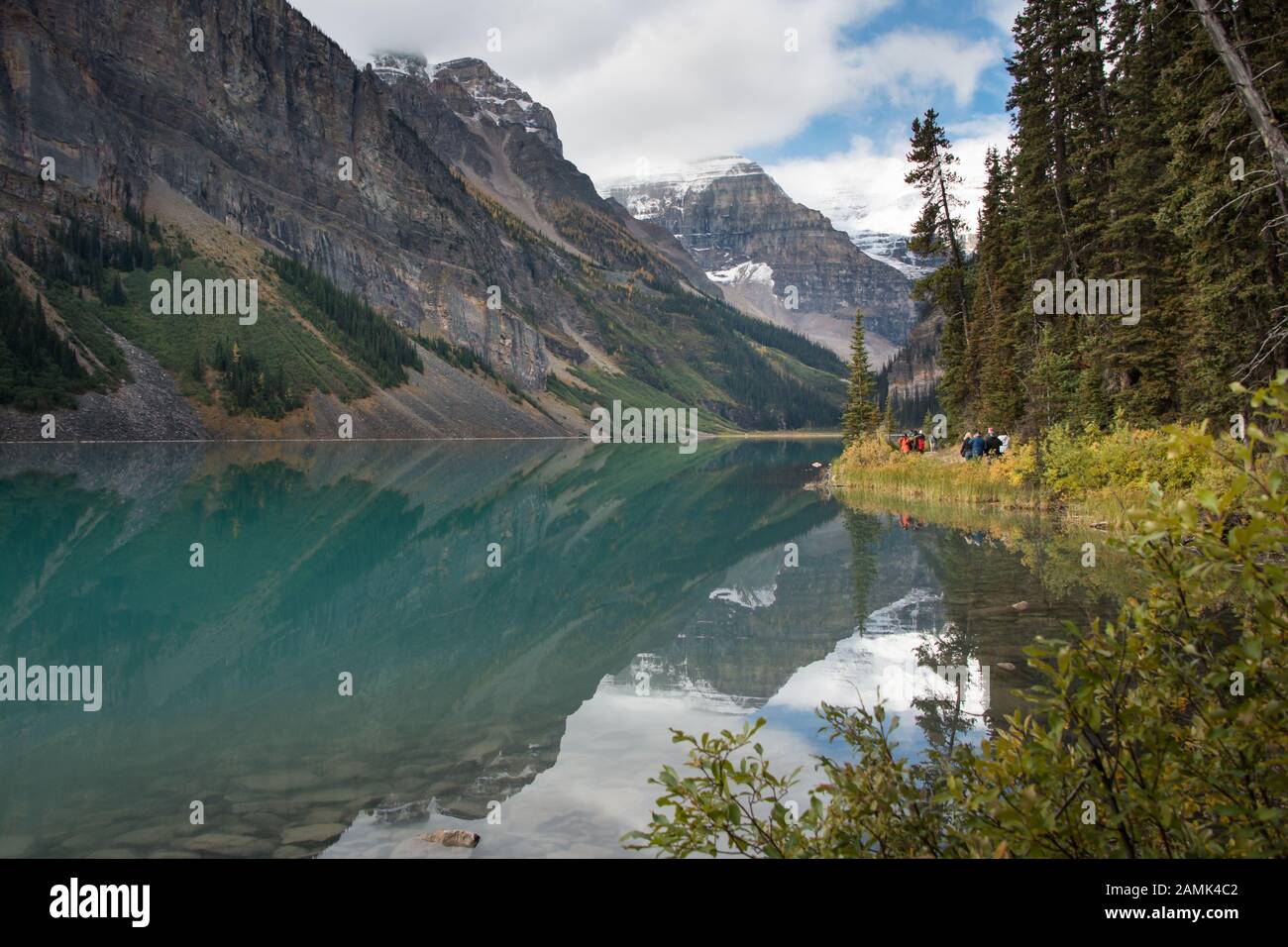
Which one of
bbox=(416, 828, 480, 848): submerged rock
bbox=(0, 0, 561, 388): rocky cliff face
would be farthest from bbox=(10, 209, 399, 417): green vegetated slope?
bbox=(416, 828, 480, 848): submerged rock

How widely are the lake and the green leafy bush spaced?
47cm

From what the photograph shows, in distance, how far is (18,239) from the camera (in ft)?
347

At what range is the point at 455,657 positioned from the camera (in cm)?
1466

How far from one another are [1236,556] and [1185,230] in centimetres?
2230

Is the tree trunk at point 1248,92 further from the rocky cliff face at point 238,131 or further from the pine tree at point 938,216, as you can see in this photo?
the rocky cliff face at point 238,131

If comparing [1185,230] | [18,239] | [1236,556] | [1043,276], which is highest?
[18,239]

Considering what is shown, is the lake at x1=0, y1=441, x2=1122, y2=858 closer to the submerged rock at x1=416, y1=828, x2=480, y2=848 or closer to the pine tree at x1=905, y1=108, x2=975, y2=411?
the submerged rock at x1=416, y1=828, x2=480, y2=848

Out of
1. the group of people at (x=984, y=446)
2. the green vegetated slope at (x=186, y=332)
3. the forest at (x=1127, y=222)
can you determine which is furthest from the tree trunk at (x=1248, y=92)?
the green vegetated slope at (x=186, y=332)

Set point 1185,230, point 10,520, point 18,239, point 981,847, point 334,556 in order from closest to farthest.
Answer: point 981,847, point 1185,230, point 334,556, point 10,520, point 18,239

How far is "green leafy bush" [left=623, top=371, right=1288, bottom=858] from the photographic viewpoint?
10.9 ft

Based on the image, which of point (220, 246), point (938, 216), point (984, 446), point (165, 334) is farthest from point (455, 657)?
point (220, 246)

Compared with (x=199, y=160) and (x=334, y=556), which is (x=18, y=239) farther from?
(x=334, y=556)

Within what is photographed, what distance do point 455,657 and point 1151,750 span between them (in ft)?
39.9
